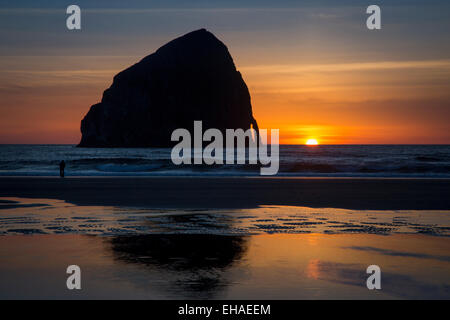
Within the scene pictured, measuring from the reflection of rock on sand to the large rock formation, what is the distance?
157 meters

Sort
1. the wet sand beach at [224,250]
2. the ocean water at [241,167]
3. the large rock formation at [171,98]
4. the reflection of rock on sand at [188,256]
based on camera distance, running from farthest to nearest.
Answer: the large rock formation at [171,98] < the ocean water at [241,167] < the reflection of rock on sand at [188,256] < the wet sand beach at [224,250]

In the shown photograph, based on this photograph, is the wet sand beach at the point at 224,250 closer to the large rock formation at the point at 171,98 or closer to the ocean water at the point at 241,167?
the ocean water at the point at 241,167

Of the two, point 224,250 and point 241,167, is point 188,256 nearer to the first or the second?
point 224,250

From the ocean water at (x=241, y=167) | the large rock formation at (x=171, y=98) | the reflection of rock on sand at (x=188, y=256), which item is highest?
the large rock formation at (x=171, y=98)

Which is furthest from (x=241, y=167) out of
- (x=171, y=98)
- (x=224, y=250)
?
(x=171, y=98)

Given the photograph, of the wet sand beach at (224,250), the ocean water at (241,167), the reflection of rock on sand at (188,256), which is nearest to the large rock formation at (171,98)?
the ocean water at (241,167)

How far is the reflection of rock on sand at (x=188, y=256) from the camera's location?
6529mm

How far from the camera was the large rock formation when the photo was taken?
554ft

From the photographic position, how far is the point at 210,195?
2058 cm

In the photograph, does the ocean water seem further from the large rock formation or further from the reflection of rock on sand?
the large rock formation

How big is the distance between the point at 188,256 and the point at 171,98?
170436 mm

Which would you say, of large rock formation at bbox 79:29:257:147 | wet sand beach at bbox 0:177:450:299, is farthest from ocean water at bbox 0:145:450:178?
large rock formation at bbox 79:29:257:147

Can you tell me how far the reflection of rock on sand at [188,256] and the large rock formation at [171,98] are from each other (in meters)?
157
